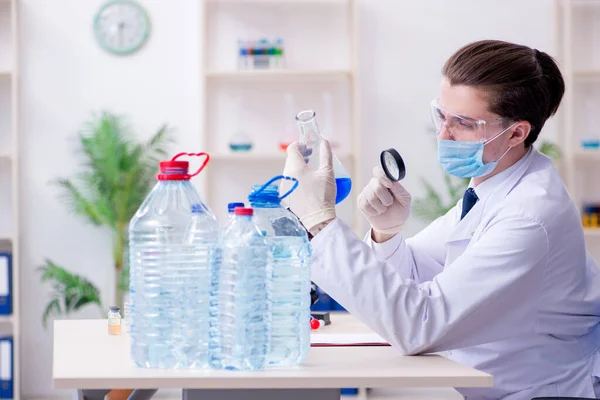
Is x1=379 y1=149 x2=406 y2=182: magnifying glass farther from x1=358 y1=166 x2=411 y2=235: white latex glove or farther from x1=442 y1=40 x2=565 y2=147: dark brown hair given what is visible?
x1=442 y1=40 x2=565 y2=147: dark brown hair

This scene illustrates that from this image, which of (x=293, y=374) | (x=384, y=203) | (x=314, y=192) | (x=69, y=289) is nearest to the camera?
(x=293, y=374)

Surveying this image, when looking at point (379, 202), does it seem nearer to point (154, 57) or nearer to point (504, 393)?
point (504, 393)

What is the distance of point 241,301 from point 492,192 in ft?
2.52

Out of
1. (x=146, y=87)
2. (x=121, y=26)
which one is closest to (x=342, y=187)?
(x=146, y=87)

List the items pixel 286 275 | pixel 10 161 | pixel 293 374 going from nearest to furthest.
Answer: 1. pixel 293 374
2. pixel 286 275
3. pixel 10 161

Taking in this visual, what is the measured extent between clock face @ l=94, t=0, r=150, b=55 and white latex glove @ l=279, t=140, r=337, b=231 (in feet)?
10.4

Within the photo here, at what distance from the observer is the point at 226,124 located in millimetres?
4617

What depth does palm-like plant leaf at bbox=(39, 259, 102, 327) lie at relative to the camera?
4297 mm

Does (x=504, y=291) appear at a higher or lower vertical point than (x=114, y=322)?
higher

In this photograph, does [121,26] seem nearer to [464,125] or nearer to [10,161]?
[10,161]

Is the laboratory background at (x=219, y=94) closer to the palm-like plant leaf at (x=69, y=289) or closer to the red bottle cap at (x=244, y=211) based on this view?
the palm-like plant leaf at (x=69, y=289)

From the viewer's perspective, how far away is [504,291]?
162cm

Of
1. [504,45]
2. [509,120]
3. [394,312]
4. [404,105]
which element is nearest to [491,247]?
[394,312]

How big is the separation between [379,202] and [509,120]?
1.14ft
